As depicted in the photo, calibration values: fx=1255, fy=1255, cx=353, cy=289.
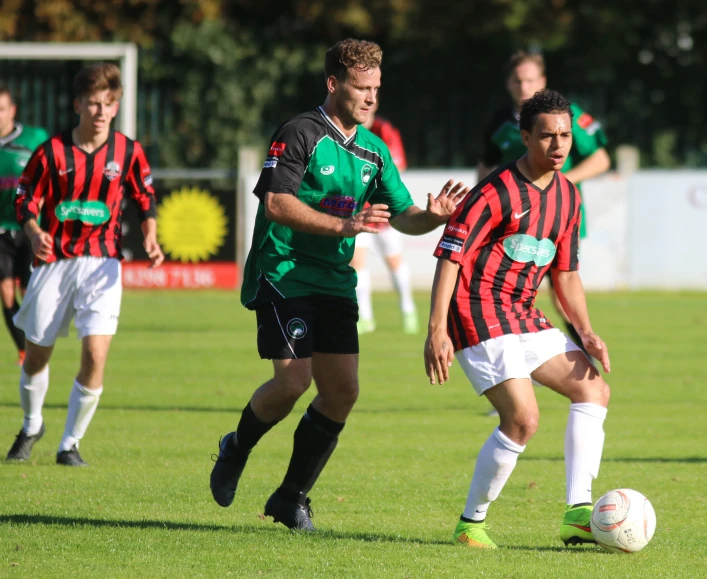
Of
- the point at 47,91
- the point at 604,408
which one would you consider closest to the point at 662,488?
the point at 604,408

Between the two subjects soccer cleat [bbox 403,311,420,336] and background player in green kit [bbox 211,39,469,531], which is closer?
background player in green kit [bbox 211,39,469,531]

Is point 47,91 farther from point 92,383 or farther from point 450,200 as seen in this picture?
point 450,200

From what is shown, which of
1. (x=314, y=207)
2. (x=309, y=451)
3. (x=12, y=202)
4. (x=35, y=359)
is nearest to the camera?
(x=314, y=207)

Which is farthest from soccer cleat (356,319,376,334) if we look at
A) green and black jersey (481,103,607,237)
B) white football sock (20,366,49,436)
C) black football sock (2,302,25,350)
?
white football sock (20,366,49,436)

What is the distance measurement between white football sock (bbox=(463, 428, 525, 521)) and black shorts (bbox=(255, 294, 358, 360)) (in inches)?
30.2

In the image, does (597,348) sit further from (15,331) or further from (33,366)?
(15,331)

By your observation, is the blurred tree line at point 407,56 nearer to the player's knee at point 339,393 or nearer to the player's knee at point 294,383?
the player's knee at point 339,393

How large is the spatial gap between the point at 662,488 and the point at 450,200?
6.49 ft

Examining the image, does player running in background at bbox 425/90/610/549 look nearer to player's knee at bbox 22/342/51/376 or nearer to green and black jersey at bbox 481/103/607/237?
player's knee at bbox 22/342/51/376

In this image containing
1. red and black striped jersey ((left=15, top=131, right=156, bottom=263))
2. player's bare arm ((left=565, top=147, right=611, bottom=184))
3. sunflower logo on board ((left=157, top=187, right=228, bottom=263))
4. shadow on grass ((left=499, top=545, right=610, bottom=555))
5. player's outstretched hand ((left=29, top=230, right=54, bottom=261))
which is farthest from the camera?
sunflower logo on board ((left=157, top=187, right=228, bottom=263))

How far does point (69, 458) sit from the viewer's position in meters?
6.67

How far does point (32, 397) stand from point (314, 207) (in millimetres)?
2446

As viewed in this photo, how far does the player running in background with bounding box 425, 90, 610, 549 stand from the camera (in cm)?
493

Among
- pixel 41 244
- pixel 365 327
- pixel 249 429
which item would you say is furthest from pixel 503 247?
pixel 365 327
